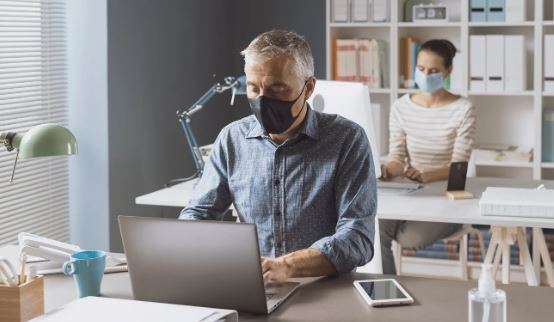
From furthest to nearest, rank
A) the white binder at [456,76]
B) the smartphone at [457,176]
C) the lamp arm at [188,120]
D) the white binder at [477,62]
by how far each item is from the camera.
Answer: the white binder at [456,76]
the white binder at [477,62]
the lamp arm at [188,120]
the smartphone at [457,176]

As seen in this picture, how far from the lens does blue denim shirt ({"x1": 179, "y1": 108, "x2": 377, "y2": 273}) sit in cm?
224

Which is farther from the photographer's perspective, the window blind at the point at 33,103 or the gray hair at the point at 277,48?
the window blind at the point at 33,103

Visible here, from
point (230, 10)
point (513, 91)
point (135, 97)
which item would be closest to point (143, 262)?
point (135, 97)

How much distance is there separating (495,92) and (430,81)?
2.52ft

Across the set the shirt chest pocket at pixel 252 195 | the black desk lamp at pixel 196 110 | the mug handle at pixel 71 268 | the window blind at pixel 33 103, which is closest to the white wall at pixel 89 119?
the window blind at pixel 33 103

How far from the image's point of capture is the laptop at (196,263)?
1.68 m

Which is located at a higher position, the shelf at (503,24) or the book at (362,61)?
the shelf at (503,24)

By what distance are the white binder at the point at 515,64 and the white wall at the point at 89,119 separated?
6.97 feet

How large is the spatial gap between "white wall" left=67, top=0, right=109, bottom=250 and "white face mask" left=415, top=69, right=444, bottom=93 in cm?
146

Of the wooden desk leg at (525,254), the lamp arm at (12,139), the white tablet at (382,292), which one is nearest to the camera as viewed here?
the white tablet at (382,292)

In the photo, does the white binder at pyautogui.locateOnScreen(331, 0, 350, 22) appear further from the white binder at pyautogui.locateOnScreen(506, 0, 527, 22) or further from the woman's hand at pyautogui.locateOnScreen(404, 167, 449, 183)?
the woman's hand at pyautogui.locateOnScreen(404, 167, 449, 183)

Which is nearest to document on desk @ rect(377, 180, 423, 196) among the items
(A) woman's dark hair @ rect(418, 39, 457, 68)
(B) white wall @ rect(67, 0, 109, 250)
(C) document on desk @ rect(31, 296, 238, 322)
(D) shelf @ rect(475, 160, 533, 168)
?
(A) woman's dark hair @ rect(418, 39, 457, 68)

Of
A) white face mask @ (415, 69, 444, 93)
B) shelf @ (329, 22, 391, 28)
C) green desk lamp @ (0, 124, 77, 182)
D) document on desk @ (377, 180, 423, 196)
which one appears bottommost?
document on desk @ (377, 180, 423, 196)

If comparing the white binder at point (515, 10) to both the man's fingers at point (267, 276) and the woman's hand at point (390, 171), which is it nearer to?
the woman's hand at point (390, 171)
